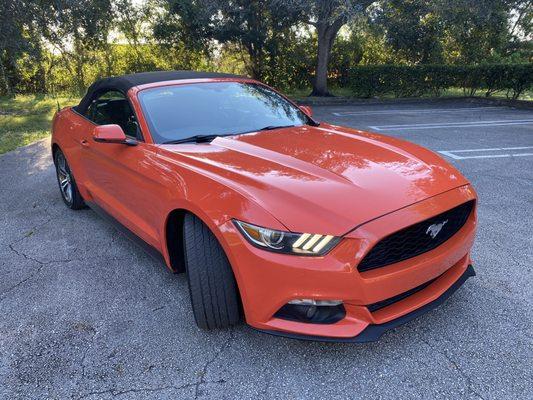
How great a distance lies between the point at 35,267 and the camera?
3.31 m

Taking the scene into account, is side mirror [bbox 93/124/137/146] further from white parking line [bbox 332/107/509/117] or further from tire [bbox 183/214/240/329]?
white parking line [bbox 332/107/509/117]

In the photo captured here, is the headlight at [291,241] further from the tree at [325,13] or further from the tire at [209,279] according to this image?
the tree at [325,13]

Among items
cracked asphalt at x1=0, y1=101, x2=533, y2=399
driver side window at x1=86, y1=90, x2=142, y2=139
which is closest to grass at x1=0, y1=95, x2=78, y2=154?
driver side window at x1=86, y1=90, x2=142, y2=139

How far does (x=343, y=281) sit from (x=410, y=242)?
1.48ft

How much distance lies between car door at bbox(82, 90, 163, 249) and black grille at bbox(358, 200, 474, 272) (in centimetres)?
141

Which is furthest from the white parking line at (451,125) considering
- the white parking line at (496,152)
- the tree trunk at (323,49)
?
the tree trunk at (323,49)

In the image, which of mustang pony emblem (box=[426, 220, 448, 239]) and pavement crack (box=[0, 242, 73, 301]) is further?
pavement crack (box=[0, 242, 73, 301])

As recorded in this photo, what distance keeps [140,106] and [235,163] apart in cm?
110

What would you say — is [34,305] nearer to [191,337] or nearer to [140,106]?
Answer: [191,337]

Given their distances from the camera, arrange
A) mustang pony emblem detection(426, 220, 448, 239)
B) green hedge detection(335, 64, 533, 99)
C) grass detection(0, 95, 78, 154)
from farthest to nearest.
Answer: green hedge detection(335, 64, 533, 99) → grass detection(0, 95, 78, 154) → mustang pony emblem detection(426, 220, 448, 239)

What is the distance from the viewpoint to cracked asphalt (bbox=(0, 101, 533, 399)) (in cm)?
204

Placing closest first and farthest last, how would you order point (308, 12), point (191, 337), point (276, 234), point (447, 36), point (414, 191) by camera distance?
point (276, 234) < point (414, 191) < point (191, 337) < point (308, 12) < point (447, 36)

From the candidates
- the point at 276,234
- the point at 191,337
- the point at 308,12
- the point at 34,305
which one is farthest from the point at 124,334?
the point at 308,12

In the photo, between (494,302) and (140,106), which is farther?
(140,106)
